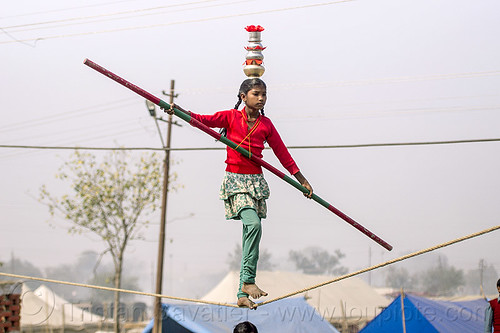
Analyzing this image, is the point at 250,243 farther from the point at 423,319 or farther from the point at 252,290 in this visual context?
the point at 423,319

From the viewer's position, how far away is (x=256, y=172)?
5.63m

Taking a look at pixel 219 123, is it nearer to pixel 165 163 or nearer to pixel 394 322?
pixel 394 322

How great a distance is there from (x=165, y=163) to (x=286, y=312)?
659 cm

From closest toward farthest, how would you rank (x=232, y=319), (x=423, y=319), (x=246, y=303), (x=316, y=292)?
(x=246, y=303), (x=423, y=319), (x=232, y=319), (x=316, y=292)

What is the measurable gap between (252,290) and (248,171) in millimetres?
861

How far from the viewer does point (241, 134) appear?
5559 mm

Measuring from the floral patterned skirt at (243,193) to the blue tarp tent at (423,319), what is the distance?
5105mm

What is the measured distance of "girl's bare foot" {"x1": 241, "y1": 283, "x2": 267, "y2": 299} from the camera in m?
5.38

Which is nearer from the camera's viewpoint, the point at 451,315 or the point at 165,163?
the point at 451,315

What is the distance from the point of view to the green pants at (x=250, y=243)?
5.45 metres

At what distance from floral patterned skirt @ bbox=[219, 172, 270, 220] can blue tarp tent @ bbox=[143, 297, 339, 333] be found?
456cm

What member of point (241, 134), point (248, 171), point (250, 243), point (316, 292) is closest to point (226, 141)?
point (241, 134)

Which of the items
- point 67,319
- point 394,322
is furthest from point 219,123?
point 67,319

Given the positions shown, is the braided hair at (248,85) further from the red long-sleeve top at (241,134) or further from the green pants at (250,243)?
the green pants at (250,243)
